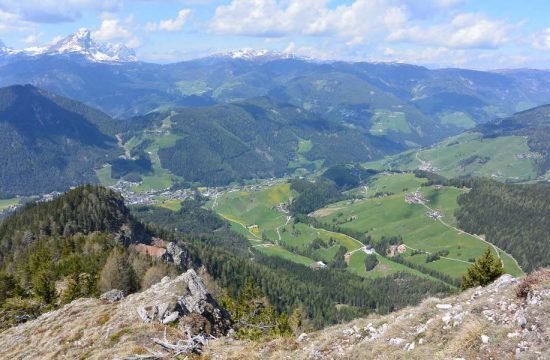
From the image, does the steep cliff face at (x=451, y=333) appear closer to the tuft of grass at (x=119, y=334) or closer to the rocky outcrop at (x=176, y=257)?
the tuft of grass at (x=119, y=334)

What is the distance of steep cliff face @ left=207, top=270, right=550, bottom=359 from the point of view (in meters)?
22.0

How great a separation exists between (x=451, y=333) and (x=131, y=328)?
3107 centimetres

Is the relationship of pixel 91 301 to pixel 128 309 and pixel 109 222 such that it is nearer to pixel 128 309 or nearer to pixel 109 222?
pixel 128 309

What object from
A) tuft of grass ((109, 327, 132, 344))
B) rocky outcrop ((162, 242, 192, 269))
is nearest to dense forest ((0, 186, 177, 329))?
rocky outcrop ((162, 242, 192, 269))

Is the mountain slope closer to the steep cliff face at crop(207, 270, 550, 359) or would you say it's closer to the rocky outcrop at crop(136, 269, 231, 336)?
the rocky outcrop at crop(136, 269, 231, 336)

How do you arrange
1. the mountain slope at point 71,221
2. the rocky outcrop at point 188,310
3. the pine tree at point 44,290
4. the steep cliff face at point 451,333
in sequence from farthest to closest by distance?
the mountain slope at point 71,221, the pine tree at point 44,290, the rocky outcrop at point 188,310, the steep cliff face at point 451,333

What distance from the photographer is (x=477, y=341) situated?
22.7 m

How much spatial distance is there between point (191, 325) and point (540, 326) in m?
31.3

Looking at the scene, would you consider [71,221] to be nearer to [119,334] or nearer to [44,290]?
[44,290]

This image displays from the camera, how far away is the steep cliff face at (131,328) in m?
38.2

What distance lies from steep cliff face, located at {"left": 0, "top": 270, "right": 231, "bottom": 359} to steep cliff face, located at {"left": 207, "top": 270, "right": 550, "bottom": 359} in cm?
673

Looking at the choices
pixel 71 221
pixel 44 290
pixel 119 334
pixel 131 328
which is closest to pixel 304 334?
pixel 131 328

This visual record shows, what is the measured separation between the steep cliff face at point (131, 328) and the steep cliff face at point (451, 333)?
6.73 metres

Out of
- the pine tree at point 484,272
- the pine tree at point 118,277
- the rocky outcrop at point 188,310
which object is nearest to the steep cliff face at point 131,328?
the rocky outcrop at point 188,310
